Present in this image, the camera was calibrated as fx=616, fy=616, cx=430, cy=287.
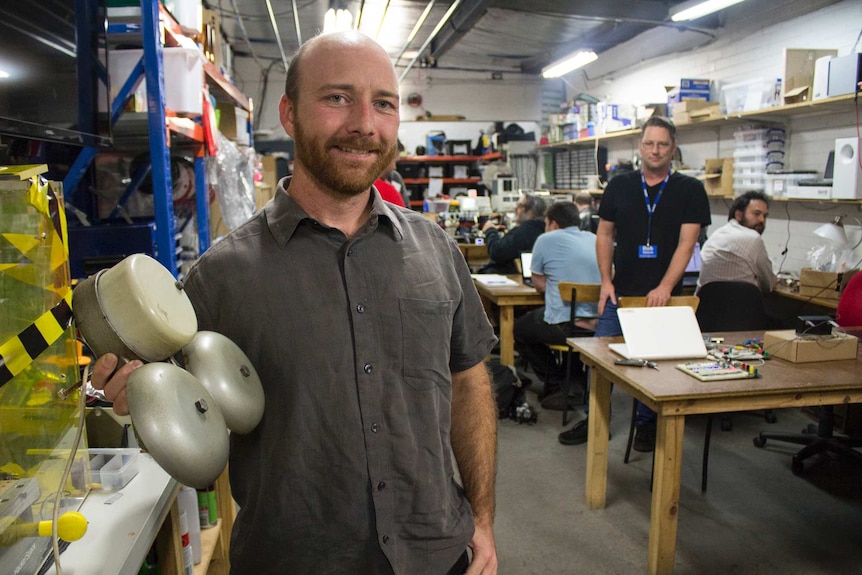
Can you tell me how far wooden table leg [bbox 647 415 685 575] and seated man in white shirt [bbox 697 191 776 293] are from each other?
204 centimetres

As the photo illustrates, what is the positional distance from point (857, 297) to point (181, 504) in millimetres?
3279

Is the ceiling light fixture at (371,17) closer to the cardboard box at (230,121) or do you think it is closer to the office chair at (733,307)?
the cardboard box at (230,121)

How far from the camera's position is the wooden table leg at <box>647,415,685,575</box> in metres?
2.34

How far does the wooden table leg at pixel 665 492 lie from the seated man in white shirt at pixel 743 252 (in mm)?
2044

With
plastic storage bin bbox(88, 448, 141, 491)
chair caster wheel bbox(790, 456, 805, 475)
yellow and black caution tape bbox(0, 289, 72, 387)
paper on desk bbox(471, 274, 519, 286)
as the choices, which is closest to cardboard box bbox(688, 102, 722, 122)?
paper on desk bbox(471, 274, 519, 286)

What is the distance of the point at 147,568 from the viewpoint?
4.53ft

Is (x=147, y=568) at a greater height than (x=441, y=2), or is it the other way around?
(x=441, y=2)

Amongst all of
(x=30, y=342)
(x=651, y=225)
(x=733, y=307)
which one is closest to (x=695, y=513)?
(x=733, y=307)

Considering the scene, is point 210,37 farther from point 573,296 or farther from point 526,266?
point 526,266

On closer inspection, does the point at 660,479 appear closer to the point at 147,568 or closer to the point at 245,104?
the point at 147,568

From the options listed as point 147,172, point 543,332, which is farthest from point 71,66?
point 543,332

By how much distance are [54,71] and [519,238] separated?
4042mm

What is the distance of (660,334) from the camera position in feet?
8.77

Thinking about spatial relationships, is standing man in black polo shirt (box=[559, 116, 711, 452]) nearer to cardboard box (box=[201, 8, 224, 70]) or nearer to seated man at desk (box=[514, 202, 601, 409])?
seated man at desk (box=[514, 202, 601, 409])
